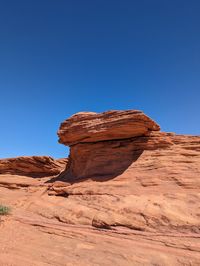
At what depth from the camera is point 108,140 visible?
16.6 metres

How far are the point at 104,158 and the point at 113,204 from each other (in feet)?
16.0

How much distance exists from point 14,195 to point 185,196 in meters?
11.6

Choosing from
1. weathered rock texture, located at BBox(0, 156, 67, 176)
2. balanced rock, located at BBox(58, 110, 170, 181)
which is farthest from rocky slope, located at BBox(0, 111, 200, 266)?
weathered rock texture, located at BBox(0, 156, 67, 176)

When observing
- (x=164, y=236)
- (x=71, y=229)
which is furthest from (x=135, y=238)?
(x=71, y=229)

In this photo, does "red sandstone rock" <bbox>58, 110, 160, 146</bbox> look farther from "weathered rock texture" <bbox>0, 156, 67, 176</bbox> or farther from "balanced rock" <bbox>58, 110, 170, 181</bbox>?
"weathered rock texture" <bbox>0, 156, 67, 176</bbox>

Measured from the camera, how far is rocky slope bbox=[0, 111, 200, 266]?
25.8 ft

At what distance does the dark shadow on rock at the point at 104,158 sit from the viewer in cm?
1509

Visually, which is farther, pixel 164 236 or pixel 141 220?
pixel 141 220

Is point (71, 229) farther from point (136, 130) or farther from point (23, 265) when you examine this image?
point (136, 130)

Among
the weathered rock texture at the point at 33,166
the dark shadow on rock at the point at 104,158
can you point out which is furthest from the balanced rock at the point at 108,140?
the weathered rock texture at the point at 33,166

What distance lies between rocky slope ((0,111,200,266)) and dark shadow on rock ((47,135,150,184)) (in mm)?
60

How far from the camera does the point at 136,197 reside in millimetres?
11695

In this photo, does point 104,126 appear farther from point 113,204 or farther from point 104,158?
point 113,204

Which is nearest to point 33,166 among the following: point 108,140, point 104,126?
point 108,140
